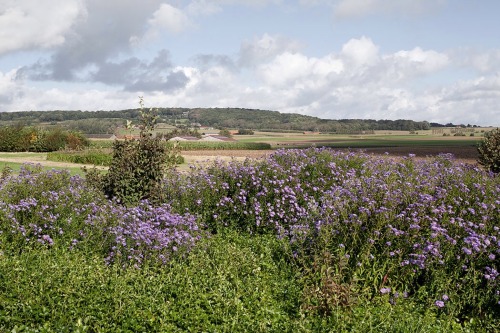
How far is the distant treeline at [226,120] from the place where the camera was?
11444cm

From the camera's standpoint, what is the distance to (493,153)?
16.6m

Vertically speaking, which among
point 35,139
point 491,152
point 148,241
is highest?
point 491,152

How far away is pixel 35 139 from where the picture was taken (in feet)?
153

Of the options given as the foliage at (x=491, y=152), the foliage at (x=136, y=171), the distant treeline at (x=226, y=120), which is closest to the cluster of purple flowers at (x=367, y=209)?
the foliage at (x=136, y=171)

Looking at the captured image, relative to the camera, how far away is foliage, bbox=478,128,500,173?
1650 cm

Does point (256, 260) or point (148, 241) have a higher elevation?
point (148, 241)

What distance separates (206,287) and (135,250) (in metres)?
1.80

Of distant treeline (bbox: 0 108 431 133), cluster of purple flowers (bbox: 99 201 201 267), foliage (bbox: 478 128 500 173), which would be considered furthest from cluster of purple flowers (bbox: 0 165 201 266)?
distant treeline (bbox: 0 108 431 133)

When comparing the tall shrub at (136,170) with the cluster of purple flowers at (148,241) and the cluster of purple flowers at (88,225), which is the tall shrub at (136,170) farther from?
the cluster of purple flowers at (148,241)

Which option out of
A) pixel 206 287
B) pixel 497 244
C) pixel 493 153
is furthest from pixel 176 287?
pixel 493 153

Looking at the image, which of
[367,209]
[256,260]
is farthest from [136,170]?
[367,209]

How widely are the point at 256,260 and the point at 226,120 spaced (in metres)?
125

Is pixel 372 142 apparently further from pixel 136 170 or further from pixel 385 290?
pixel 385 290

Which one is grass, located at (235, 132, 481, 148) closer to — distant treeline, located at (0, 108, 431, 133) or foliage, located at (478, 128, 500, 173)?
distant treeline, located at (0, 108, 431, 133)
